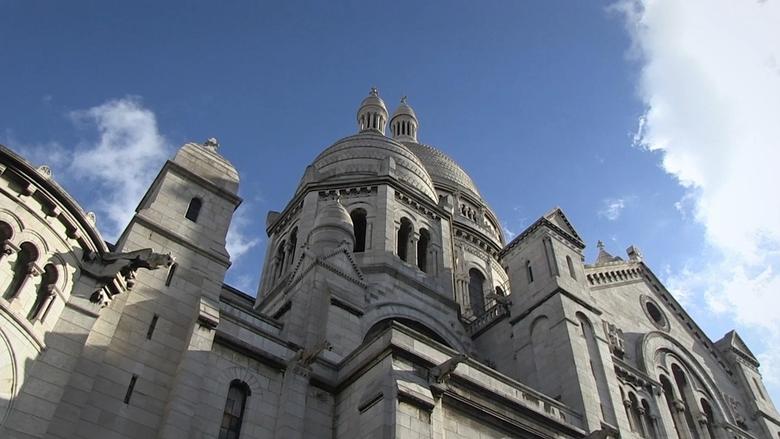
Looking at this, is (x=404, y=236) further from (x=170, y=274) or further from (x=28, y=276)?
(x=28, y=276)

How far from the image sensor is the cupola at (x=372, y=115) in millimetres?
48784

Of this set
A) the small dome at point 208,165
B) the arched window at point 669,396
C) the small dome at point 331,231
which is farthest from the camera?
the arched window at point 669,396

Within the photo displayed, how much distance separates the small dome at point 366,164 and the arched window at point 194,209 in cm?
1199

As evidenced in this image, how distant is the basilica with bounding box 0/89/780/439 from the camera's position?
16609 mm

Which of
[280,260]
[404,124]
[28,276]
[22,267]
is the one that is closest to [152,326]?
[28,276]

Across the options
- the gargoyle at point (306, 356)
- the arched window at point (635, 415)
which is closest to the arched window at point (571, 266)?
the arched window at point (635, 415)

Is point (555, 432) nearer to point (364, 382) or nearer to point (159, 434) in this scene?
point (364, 382)

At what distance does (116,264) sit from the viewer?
18.1 meters

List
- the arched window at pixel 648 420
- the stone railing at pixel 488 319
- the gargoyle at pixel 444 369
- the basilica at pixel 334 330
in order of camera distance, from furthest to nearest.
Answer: the stone railing at pixel 488 319 < the arched window at pixel 648 420 < the gargoyle at pixel 444 369 < the basilica at pixel 334 330

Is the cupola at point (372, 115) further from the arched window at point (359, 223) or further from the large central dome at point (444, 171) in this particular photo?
the arched window at point (359, 223)

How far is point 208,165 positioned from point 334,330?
23.0 ft

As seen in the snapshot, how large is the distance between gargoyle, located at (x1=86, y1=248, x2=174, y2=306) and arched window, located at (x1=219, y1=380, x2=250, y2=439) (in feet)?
12.4

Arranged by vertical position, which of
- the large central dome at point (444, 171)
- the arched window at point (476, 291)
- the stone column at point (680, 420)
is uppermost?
the large central dome at point (444, 171)

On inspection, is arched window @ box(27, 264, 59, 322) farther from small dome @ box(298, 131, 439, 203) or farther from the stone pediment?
small dome @ box(298, 131, 439, 203)
